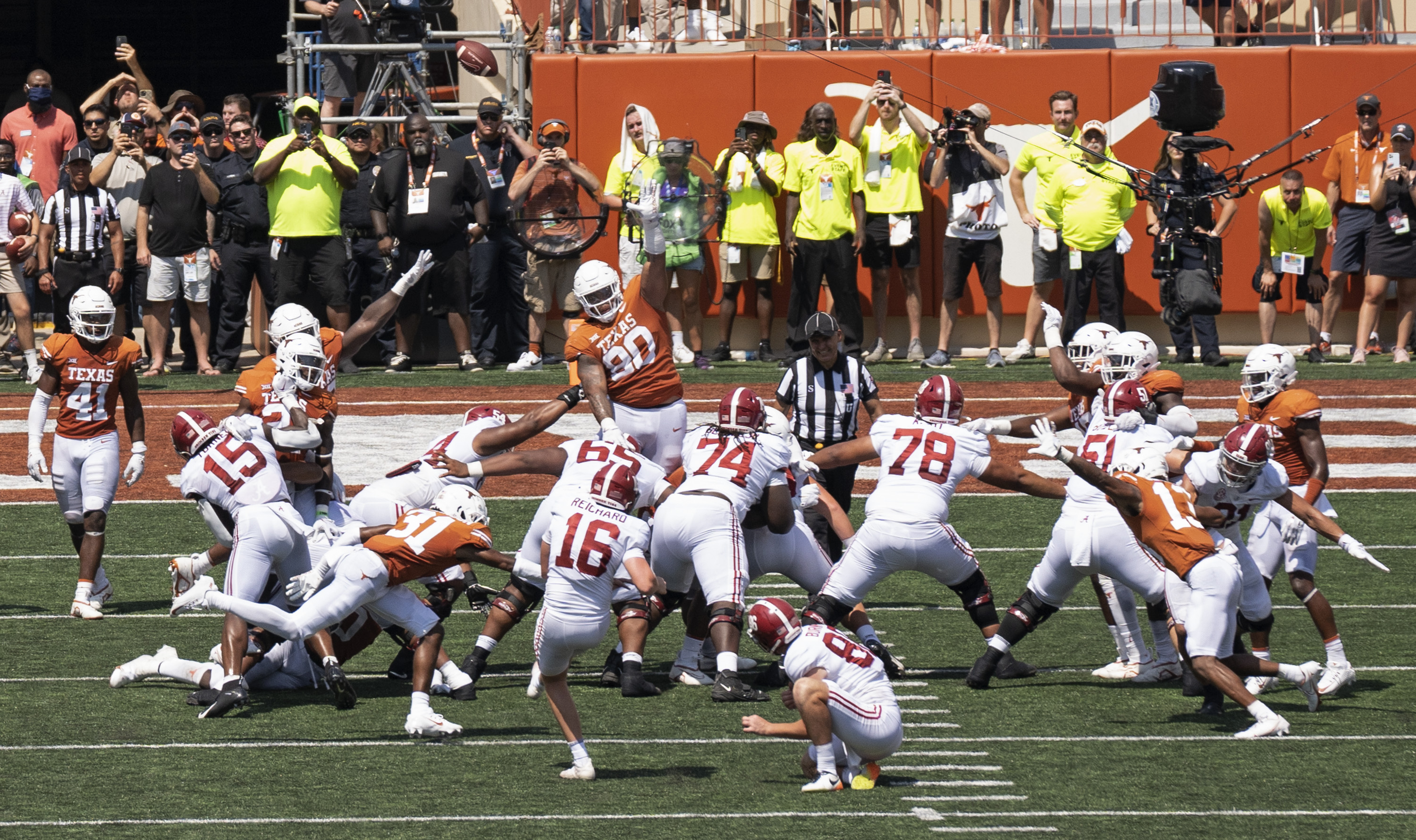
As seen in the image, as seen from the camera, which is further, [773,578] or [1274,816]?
[773,578]

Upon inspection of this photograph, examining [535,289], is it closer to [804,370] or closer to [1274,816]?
[804,370]

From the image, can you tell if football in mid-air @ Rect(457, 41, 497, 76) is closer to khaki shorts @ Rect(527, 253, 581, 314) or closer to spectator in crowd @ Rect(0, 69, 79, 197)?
khaki shorts @ Rect(527, 253, 581, 314)

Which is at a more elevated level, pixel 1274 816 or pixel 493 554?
pixel 493 554

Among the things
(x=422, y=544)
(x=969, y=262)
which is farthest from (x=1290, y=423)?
(x=969, y=262)

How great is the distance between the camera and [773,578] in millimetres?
11281

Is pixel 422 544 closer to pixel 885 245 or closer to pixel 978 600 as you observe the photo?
pixel 978 600

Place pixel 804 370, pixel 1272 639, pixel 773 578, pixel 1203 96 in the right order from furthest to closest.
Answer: pixel 1203 96 → pixel 773 578 → pixel 804 370 → pixel 1272 639

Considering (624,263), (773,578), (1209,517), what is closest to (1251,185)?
(624,263)

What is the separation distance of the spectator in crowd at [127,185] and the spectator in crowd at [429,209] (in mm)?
2164

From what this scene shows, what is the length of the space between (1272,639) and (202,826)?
546 cm

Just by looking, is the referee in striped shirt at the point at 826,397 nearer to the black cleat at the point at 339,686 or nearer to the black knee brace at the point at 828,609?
the black knee brace at the point at 828,609

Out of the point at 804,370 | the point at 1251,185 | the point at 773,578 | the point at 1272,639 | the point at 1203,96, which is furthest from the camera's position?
the point at 1251,185

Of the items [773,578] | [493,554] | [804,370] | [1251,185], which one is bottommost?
[773,578]

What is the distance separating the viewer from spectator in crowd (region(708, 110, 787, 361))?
16781 mm
